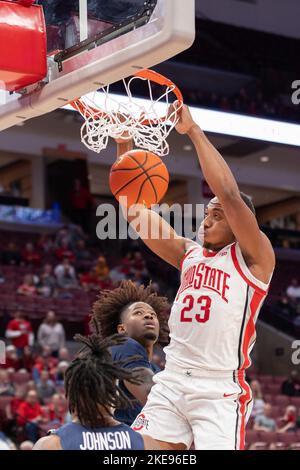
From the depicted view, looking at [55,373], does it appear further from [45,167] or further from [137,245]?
[45,167]

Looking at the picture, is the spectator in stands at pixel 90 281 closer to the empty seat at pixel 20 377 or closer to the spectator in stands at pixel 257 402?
the spectator in stands at pixel 257 402

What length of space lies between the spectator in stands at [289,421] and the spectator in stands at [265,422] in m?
0.12

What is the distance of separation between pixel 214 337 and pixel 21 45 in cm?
157

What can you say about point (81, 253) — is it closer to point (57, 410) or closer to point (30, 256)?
point (30, 256)

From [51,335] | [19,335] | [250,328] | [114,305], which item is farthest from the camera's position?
[51,335]

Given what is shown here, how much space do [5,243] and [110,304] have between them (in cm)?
1347

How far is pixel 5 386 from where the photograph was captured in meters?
10.8

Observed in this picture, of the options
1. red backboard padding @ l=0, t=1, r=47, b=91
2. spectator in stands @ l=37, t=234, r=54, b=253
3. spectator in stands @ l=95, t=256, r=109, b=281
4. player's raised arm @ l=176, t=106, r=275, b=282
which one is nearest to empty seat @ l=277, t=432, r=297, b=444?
spectator in stands @ l=95, t=256, r=109, b=281

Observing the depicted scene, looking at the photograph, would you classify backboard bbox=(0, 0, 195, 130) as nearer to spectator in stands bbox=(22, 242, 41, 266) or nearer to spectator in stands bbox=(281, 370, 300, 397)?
spectator in stands bbox=(281, 370, 300, 397)

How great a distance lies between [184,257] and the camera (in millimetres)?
4543

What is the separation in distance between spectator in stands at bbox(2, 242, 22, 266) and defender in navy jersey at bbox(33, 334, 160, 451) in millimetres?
13206

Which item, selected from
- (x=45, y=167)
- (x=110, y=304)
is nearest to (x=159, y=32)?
(x=110, y=304)

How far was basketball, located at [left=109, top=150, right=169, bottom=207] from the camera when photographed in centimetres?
468

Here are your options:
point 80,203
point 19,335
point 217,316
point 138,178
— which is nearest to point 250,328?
point 217,316
